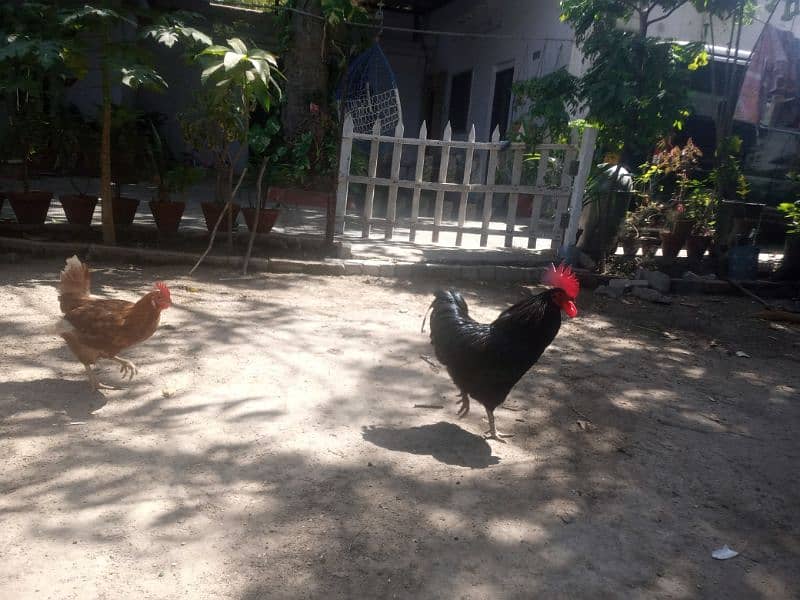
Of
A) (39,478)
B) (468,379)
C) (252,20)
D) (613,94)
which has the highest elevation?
(252,20)

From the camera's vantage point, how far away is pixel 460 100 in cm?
1622

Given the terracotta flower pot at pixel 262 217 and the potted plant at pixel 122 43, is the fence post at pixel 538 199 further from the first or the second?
the potted plant at pixel 122 43

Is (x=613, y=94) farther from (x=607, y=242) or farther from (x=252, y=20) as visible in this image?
(x=252, y=20)

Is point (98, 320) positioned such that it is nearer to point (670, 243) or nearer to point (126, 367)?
point (126, 367)

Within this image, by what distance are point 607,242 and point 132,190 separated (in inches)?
346

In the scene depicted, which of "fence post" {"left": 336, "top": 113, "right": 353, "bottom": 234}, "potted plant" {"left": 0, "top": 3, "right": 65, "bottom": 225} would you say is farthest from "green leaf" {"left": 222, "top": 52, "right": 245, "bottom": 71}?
"fence post" {"left": 336, "top": 113, "right": 353, "bottom": 234}

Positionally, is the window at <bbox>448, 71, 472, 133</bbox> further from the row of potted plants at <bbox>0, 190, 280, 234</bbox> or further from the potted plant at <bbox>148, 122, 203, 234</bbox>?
the potted plant at <bbox>148, 122, 203, 234</bbox>

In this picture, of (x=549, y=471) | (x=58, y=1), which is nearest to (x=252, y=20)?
(x=58, y=1)

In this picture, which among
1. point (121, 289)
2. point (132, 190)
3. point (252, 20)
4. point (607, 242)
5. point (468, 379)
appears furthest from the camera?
point (252, 20)

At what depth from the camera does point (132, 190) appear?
12.2 m

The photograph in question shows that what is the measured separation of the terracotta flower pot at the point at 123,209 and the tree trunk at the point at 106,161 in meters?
0.63

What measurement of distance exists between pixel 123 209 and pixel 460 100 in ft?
34.4

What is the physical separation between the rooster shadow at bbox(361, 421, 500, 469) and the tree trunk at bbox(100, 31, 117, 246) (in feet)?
15.9

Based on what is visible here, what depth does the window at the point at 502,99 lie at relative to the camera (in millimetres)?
13547
